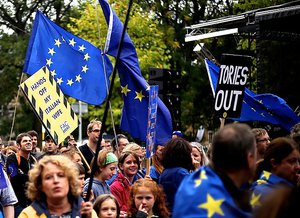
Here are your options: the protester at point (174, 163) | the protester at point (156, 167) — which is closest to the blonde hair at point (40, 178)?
the protester at point (174, 163)

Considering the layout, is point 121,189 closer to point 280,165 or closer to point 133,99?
point 133,99

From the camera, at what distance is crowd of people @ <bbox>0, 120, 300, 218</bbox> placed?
393 cm

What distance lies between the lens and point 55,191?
5.40m

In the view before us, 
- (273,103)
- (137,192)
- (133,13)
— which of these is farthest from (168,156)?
(133,13)

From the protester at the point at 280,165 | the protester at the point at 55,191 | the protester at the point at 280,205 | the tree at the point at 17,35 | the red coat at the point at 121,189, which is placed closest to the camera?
→ the protester at the point at 280,205

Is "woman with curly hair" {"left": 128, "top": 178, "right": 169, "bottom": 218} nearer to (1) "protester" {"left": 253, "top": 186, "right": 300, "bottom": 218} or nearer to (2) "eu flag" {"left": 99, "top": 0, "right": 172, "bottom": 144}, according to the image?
(1) "protester" {"left": 253, "top": 186, "right": 300, "bottom": 218}

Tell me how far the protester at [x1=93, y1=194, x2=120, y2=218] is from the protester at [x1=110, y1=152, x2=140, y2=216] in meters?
1.78

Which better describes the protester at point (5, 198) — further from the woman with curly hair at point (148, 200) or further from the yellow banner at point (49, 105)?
the yellow banner at point (49, 105)

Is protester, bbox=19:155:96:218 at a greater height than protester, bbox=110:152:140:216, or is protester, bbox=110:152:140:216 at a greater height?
protester, bbox=19:155:96:218

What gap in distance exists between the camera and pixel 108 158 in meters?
8.54

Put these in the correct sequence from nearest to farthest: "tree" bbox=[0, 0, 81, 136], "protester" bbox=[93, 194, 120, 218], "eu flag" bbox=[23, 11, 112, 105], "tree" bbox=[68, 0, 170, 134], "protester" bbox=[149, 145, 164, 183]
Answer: "protester" bbox=[93, 194, 120, 218], "protester" bbox=[149, 145, 164, 183], "eu flag" bbox=[23, 11, 112, 105], "tree" bbox=[68, 0, 170, 134], "tree" bbox=[0, 0, 81, 136]

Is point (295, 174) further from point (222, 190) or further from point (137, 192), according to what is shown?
point (137, 192)

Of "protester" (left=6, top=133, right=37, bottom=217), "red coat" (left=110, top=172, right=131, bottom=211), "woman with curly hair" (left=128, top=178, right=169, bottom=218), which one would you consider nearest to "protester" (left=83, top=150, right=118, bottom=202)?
"red coat" (left=110, top=172, right=131, bottom=211)

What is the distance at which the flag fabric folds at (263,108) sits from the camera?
44.4 feet
